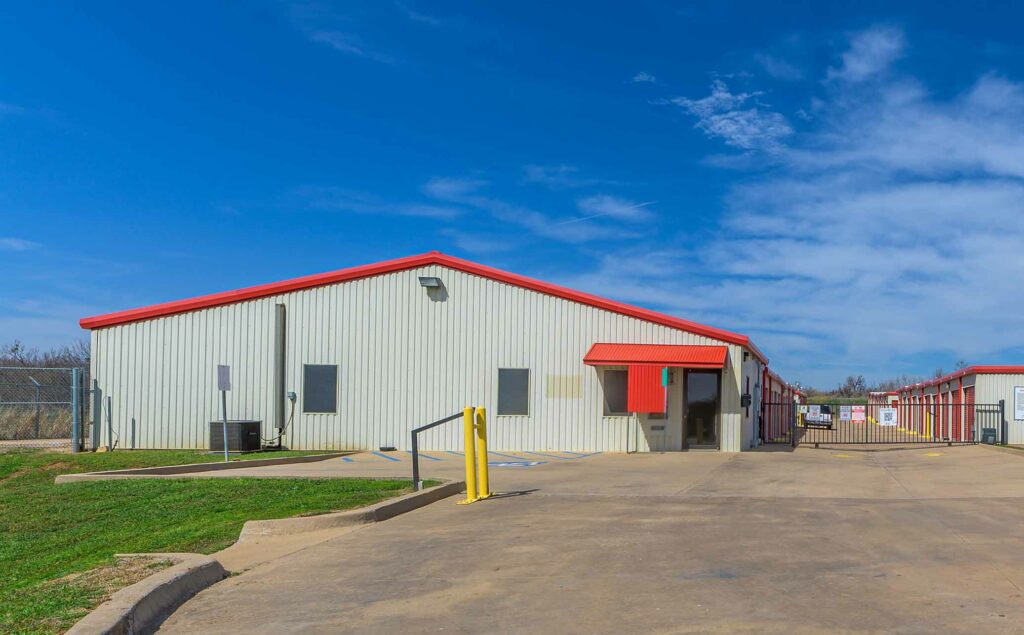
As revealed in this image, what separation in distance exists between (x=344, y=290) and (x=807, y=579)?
1857cm

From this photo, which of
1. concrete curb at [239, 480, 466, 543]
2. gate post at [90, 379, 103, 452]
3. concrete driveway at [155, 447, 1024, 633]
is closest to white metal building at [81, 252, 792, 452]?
gate post at [90, 379, 103, 452]

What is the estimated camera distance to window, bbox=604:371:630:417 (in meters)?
23.6

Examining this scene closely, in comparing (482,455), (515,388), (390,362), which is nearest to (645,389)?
(515,388)

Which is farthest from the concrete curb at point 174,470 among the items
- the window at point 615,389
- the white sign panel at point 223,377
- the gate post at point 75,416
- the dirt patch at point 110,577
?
the dirt patch at point 110,577

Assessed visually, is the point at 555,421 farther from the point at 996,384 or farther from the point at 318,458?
the point at 996,384

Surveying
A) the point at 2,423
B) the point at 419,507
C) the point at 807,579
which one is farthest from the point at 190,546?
the point at 2,423

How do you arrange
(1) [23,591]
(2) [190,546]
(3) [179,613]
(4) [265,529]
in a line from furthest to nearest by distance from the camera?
(4) [265,529] → (2) [190,546] → (1) [23,591] → (3) [179,613]

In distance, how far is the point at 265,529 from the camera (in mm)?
10000

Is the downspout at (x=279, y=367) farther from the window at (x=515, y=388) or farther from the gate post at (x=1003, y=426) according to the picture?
the gate post at (x=1003, y=426)

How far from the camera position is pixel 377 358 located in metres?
24.0

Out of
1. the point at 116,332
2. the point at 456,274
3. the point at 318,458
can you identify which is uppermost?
the point at 456,274

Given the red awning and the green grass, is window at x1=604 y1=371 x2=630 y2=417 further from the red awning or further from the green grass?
the green grass

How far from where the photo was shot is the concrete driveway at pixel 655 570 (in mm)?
5973

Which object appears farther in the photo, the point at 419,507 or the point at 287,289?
the point at 287,289
